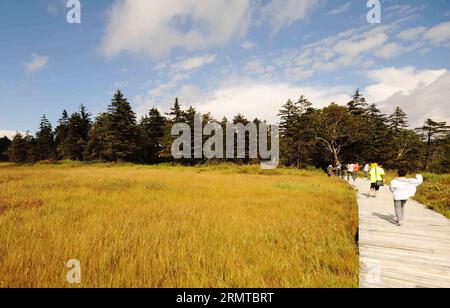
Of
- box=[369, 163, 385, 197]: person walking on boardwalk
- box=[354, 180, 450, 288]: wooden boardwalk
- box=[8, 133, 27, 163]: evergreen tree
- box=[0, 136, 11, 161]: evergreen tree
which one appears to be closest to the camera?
box=[354, 180, 450, 288]: wooden boardwalk

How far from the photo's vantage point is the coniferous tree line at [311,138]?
36.0 meters

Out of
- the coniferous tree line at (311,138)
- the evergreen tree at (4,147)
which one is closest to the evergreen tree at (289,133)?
the coniferous tree line at (311,138)

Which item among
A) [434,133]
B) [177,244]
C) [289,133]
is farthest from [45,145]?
[434,133]

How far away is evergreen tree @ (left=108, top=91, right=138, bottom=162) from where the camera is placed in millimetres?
44625

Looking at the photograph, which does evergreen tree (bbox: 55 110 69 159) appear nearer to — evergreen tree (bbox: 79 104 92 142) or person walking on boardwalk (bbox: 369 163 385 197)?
evergreen tree (bbox: 79 104 92 142)

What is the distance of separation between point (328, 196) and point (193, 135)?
3703 cm

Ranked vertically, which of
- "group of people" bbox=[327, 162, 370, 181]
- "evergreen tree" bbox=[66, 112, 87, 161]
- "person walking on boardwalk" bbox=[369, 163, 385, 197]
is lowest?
"group of people" bbox=[327, 162, 370, 181]

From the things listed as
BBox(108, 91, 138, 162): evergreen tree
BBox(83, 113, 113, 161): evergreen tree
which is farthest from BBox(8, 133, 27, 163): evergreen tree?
BBox(108, 91, 138, 162): evergreen tree

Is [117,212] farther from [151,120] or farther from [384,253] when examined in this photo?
[151,120]

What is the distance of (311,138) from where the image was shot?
3991 centimetres

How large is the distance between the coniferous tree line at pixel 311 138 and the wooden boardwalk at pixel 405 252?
3001cm

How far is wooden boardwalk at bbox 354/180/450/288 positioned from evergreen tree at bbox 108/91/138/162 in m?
44.5

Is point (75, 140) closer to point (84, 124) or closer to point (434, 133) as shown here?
→ point (84, 124)
